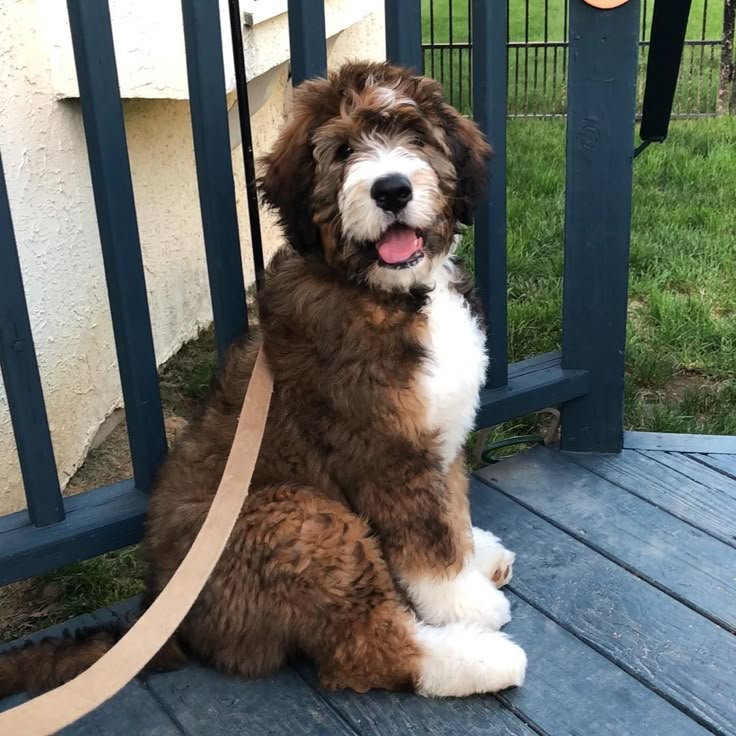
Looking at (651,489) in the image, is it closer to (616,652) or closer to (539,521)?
(539,521)

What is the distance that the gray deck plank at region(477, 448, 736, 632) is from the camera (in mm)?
2488

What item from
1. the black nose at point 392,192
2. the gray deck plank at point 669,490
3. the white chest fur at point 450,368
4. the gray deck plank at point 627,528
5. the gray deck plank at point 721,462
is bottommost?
the gray deck plank at point 627,528

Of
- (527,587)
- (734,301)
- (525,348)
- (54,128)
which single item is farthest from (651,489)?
(54,128)

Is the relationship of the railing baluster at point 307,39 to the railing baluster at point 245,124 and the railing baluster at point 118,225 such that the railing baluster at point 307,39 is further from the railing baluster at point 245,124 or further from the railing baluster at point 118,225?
the railing baluster at point 118,225

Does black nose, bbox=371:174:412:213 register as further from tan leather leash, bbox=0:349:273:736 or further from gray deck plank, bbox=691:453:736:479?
gray deck plank, bbox=691:453:736:479

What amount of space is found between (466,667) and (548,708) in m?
0.21

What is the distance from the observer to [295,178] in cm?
211

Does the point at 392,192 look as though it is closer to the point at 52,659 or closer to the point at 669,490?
the point at 52,659

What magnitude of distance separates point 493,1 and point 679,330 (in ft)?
7.42

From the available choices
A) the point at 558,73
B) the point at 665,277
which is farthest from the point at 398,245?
the point at 558,73

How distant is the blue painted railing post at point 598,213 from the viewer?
8.84 ft

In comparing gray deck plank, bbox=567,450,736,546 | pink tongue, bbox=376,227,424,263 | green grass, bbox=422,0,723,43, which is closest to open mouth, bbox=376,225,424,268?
pink tongue, bbox=376,227,424,263

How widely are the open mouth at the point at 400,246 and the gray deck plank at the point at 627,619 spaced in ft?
3.29

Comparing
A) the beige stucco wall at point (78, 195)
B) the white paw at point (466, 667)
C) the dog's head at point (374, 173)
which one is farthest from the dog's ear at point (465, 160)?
the beige stucco wall at point (78, 195)
